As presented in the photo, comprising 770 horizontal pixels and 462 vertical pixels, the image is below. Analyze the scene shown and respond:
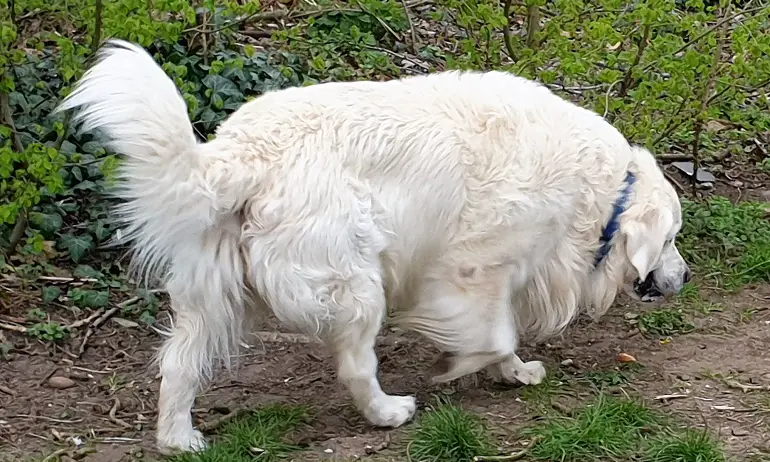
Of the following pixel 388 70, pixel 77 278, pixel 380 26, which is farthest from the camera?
pixel 380 26

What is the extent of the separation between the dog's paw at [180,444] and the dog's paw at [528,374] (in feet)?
4.26

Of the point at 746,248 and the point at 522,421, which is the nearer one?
the point at 522,421

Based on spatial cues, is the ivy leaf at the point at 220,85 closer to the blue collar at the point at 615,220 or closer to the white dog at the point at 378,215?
the white dog at the point at 378,215

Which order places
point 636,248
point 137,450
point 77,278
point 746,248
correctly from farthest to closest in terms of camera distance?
point 746,248, point 77,278, point 636,248, point 137,450

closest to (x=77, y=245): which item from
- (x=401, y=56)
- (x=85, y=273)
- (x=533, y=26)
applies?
(x=85, y=273)

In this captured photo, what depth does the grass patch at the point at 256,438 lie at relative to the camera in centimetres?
384

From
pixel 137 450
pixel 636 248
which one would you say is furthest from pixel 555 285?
pixel 137 450

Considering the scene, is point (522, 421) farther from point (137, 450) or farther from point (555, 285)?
point (137, 450)

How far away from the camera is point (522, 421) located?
4.11 metres

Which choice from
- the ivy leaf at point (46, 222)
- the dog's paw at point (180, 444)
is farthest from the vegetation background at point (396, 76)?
the dog's paw at point (180, 444)

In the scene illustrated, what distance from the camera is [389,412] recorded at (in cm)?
409

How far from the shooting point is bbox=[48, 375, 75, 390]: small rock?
15.1 ft

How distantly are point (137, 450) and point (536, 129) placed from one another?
1.92 metres

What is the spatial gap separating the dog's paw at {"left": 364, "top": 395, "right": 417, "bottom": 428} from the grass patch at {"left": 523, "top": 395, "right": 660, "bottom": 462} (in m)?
0.47
